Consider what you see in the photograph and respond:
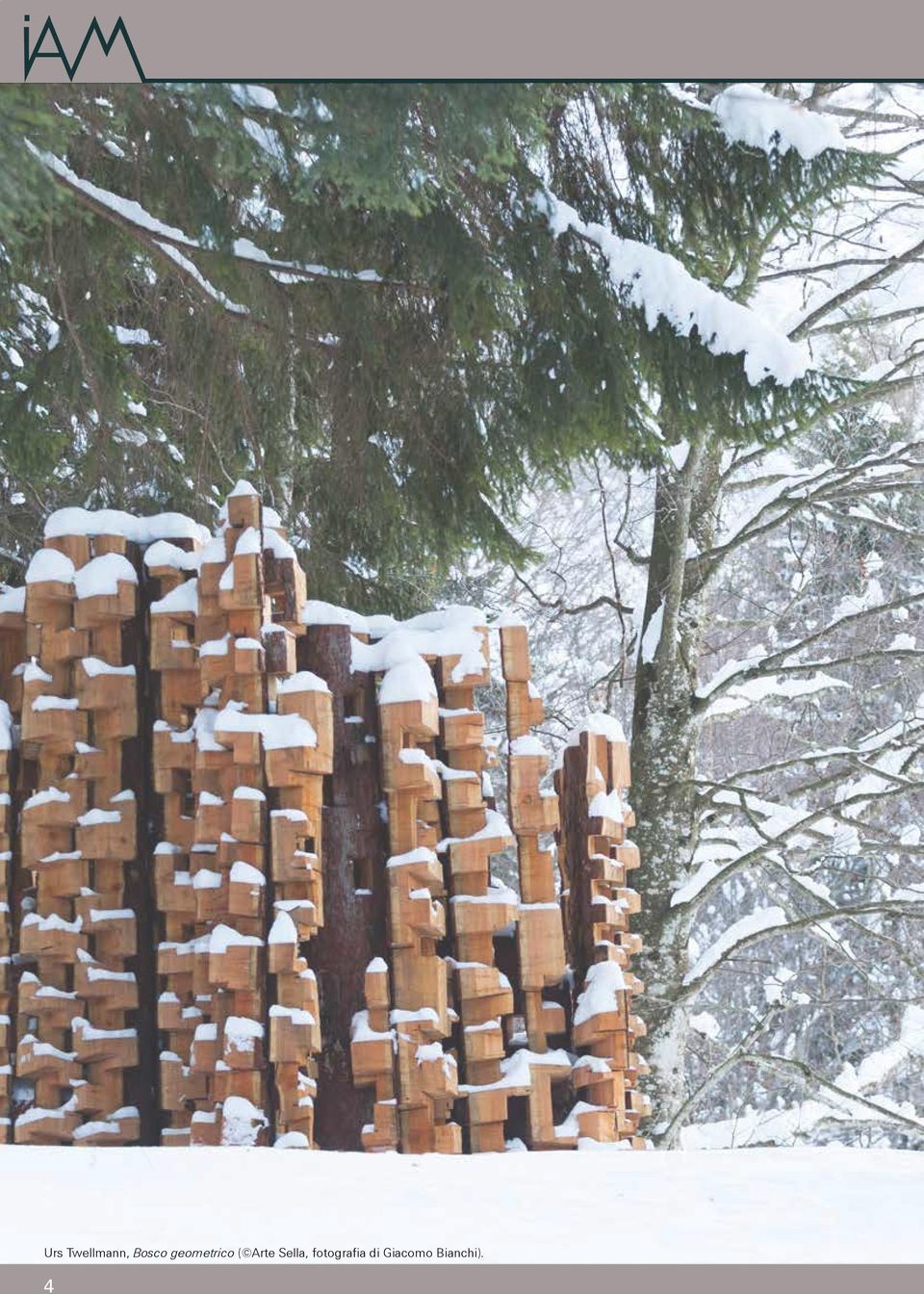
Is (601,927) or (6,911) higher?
(6,911)

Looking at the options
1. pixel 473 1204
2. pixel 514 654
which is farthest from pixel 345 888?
pixel 473 1204

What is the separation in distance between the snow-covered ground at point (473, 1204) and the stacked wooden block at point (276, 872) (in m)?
0.75

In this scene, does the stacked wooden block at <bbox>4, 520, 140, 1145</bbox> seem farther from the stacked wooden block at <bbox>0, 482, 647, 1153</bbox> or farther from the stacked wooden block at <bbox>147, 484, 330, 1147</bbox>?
the stacked wooden block at <bbox>147, 484, 330, 1147</bbox>

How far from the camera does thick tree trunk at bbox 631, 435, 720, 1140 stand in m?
7.74

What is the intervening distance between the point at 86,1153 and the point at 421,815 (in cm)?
128

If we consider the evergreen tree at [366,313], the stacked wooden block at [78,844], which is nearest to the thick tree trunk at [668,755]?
the evergreen tree at [366,313]

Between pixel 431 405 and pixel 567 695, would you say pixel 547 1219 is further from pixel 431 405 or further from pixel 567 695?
pixel 567 695

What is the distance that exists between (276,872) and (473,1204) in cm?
128

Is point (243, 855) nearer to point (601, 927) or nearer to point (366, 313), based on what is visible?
point (601, 927)

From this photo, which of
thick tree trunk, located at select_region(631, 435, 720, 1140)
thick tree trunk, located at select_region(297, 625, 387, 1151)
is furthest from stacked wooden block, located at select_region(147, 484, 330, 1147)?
thick tree trunk, located at select_region(631, 435, 720, 1140)

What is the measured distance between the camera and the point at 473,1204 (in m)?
2.53

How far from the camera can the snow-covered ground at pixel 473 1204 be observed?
226 cm
